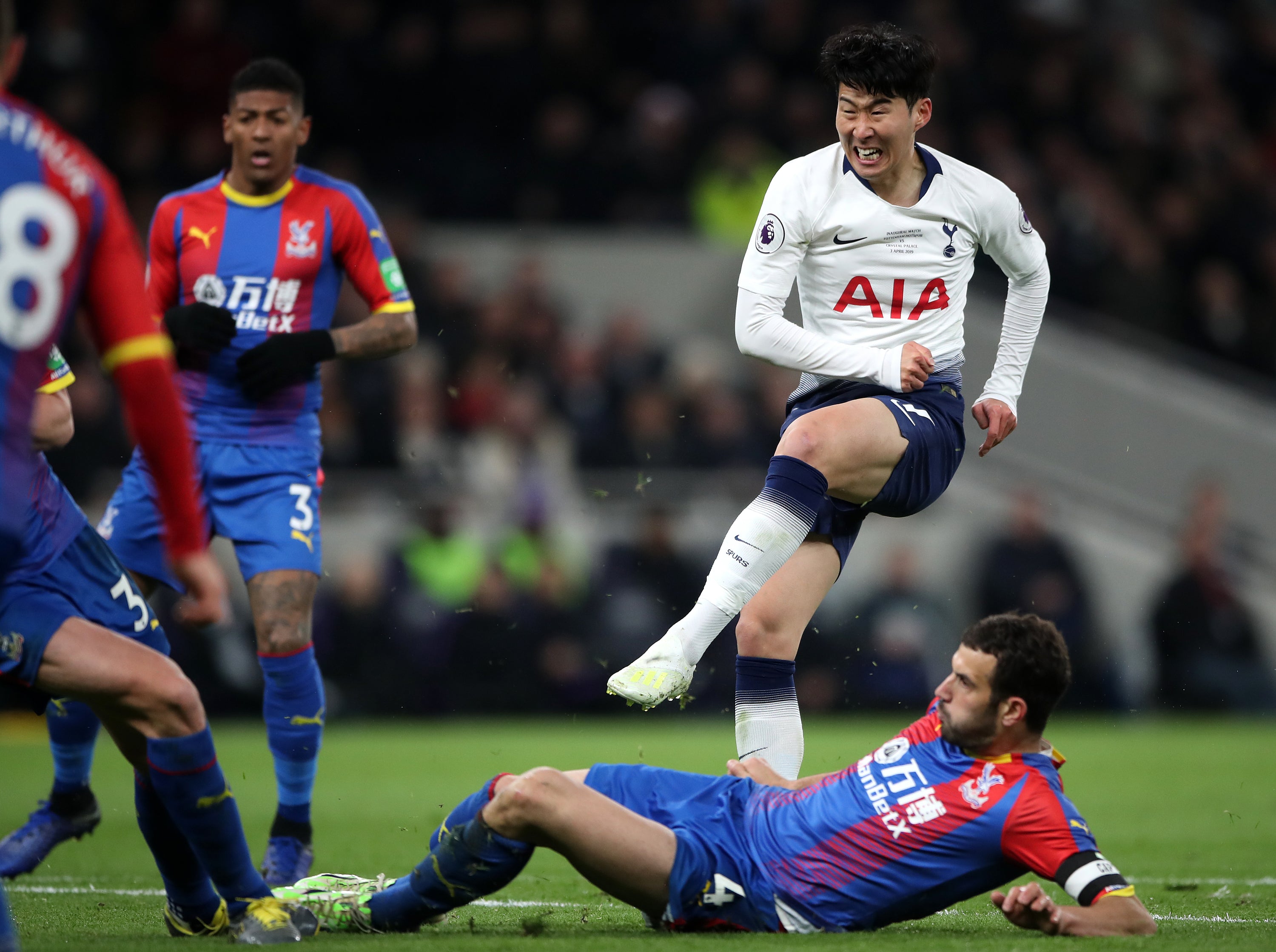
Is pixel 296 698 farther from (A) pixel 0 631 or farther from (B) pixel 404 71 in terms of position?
(B) pixel 404 71

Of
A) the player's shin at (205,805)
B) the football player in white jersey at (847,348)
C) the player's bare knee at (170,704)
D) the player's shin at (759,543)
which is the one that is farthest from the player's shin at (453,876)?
the player's shin at (759,543)

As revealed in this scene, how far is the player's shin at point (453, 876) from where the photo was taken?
13.7ft

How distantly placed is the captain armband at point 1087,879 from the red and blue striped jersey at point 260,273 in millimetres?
3300

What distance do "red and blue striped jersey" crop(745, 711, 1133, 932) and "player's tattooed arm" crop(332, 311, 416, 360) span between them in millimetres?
2510

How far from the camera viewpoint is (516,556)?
12086mm

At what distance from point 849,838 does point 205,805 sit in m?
1.74

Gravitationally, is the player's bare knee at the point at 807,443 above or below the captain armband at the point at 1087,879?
above

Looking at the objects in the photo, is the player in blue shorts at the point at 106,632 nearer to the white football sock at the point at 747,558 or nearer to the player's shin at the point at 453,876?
the player's shin at the point at 453,876

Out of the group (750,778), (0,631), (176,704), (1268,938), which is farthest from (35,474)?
(1268,938)

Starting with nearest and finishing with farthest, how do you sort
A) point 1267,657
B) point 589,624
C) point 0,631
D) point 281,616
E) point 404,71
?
point 0,631 < point 281,616 < point 589,624 < point 1267,657 < point 404,71

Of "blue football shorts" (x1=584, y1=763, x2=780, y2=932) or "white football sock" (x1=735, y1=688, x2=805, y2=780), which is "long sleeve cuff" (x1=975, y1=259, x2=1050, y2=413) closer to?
"white football sock" (x1=735, y1=688, x2=805, y2=780)

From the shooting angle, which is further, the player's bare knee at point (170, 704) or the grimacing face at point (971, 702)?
the grimacing face at point (971, 702)

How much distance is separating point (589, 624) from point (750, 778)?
23.8ft

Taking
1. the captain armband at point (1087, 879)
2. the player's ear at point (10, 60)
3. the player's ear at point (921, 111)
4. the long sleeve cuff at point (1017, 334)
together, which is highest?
the player's ear at point (921, 111)
